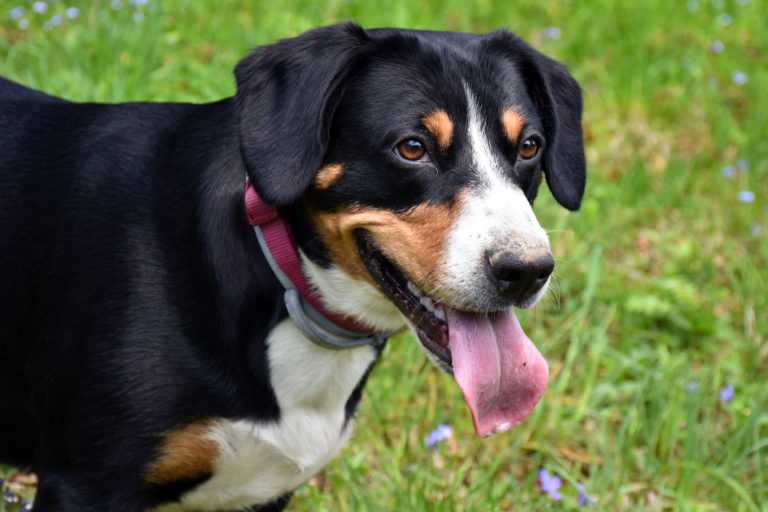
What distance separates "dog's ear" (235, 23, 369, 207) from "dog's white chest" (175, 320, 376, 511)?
0.40m

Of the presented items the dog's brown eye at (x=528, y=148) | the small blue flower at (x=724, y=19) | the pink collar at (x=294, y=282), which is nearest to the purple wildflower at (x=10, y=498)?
the pink collar at (x=294, y=282)

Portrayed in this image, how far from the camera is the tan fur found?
250 cm

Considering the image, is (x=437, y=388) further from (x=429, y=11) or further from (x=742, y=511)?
(x=429, y=11)

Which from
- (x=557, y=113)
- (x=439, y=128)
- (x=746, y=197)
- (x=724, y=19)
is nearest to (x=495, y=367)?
(x=439, y=128)

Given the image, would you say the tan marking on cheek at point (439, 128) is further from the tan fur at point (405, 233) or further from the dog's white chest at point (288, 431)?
the dog's white chest at point (288, 431)

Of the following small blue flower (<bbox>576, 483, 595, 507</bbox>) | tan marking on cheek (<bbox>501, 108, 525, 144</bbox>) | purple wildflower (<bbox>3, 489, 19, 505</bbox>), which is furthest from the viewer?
small blue flower (<bbox>576, 483, 595, 507</bbox>)

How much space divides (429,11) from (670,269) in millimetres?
2019

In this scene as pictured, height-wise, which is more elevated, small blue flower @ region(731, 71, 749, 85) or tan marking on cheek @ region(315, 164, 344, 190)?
tan marking on cheek @ region(315, 164, 344, 190)

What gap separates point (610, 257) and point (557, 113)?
2.04m

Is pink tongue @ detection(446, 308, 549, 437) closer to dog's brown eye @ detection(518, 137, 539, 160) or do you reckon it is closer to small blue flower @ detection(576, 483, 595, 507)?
dog's brown eye @ detection(518, 137, 539, 160)

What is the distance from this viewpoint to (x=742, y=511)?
3617 millimetres

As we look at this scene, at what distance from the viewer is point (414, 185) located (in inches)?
100

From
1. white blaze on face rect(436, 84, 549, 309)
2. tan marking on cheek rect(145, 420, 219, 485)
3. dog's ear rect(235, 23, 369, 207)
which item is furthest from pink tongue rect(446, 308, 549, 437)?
tan marking on cheek rect(145, 420, 219, 485)

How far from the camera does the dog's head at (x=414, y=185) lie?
2479mm
